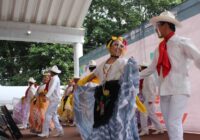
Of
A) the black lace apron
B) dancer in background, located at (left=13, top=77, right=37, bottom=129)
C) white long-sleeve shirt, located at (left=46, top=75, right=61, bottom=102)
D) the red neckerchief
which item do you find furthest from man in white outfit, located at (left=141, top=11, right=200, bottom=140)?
dancer in background, located at (left=13, top=77, right=37, bottom=129)

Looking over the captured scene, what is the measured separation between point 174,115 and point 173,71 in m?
0.39

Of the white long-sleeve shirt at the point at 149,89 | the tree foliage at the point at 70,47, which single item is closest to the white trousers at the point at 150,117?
the white long-sleeve shirt at the point at 149,89

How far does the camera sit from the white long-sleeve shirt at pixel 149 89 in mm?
6086

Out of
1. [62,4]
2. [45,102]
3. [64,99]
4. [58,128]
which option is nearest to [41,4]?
[62,4]

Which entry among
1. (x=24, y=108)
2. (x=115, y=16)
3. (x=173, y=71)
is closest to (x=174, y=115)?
(x=173, y=71)

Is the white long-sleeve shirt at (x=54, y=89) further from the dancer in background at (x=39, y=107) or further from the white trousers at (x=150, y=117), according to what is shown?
the white trousers at (x=150, y=117)

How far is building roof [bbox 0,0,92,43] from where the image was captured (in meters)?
11.7

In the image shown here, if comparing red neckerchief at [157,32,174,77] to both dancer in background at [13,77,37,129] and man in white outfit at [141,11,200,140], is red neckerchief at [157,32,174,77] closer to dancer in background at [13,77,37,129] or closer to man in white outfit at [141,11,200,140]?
man in white outfit at [141,11,200,140]

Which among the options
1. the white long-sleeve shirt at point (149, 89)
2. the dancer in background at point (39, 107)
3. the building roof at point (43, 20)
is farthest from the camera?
the building roof at point (43, 20)

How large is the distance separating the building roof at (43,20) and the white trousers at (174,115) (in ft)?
29.4

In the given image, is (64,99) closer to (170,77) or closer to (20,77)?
(170,77)

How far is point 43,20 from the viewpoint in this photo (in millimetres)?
12273

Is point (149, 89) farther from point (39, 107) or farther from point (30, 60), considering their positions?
point (30, 60)

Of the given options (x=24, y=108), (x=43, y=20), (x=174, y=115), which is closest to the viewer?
(x=174, y=115)
